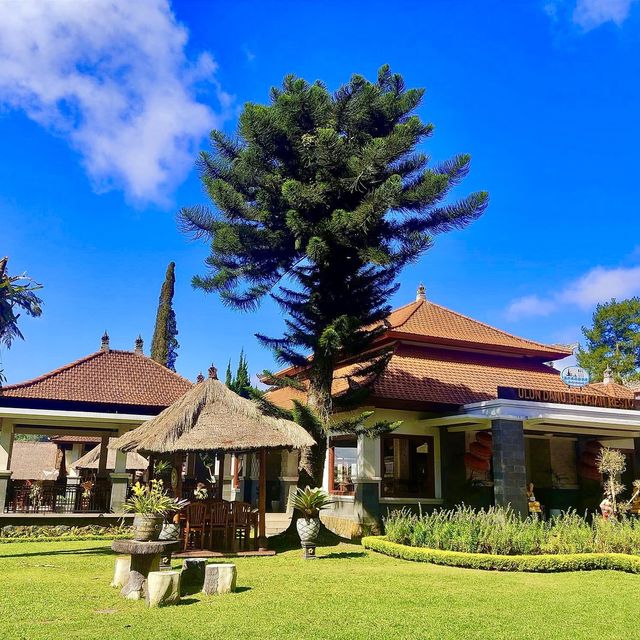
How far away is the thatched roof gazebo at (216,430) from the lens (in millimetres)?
11945

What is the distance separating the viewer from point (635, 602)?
807cm

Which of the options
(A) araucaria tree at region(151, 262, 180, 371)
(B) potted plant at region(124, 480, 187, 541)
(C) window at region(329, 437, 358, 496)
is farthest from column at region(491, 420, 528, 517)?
(A) araucaria tree at region(151, 262, 180, 371)

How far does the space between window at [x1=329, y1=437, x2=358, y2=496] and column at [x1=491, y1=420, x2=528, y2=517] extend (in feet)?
13.2

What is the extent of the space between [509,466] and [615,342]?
29.0 m

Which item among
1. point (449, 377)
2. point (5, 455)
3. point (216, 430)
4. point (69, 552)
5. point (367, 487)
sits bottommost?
point (69, 552)

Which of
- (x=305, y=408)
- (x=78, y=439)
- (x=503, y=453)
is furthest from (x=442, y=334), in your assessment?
(x=78, y=439)

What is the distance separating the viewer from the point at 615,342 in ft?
128

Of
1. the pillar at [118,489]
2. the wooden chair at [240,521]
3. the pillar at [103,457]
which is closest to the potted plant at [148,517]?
the wooden chair at [240,521]

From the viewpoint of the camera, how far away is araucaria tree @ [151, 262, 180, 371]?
103ft

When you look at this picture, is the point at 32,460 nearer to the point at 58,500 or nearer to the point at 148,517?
the point at 58,500

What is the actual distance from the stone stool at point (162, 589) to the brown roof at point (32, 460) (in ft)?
79.2

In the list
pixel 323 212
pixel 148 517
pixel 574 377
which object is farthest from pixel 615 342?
pixel 148 517

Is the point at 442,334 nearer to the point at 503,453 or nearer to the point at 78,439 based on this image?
the point at 503,453

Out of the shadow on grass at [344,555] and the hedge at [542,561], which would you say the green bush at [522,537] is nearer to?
the hedge at [542,561]
